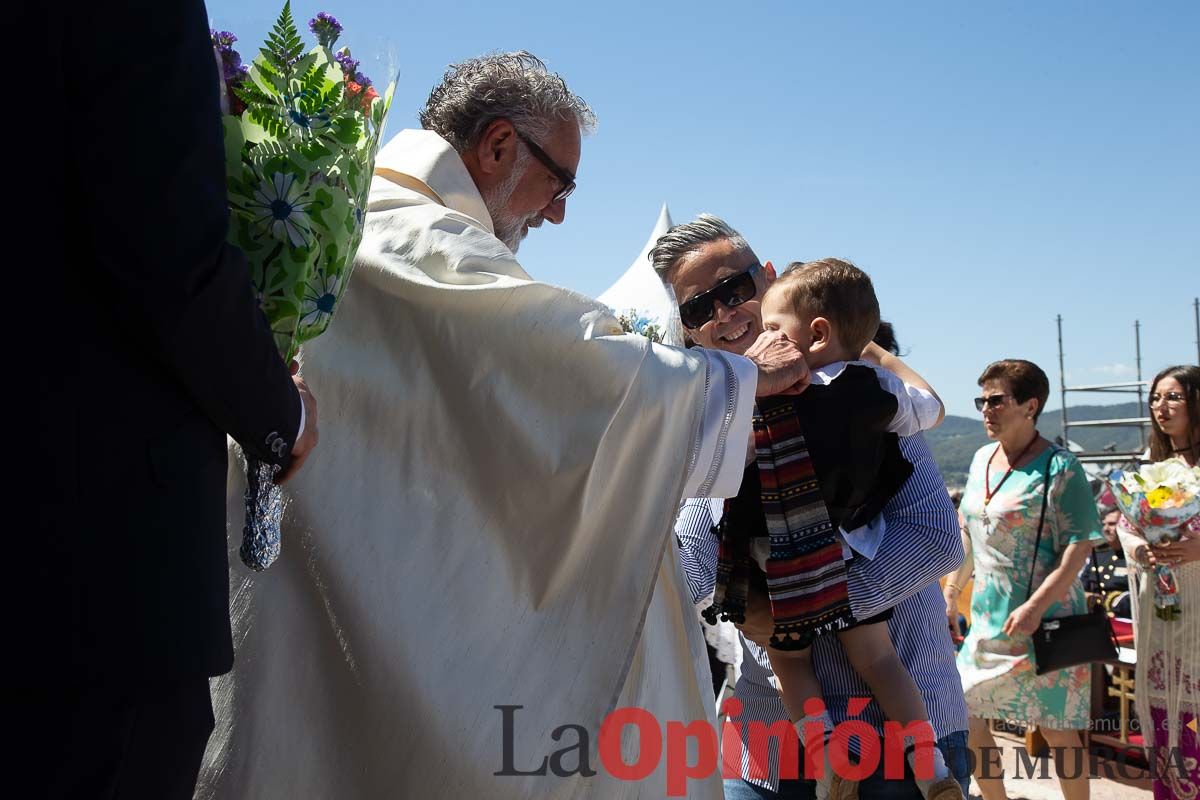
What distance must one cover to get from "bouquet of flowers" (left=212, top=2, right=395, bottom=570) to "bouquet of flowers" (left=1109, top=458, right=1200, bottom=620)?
13.8ft

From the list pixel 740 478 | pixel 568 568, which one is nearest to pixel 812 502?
pixel 740 478

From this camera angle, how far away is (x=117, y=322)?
1.33 metres

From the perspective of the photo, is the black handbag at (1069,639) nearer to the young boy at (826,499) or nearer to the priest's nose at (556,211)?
the young boy at (826,499)

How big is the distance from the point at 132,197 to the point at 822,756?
1964 mm

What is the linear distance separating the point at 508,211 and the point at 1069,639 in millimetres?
3708

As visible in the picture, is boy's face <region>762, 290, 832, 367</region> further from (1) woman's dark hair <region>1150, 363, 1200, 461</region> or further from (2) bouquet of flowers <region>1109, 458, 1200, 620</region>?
(1) woman's dark hair <region>1150, 363, 1200, 461</region>

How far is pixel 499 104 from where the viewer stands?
2.76m

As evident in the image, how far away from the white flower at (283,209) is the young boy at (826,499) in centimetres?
120

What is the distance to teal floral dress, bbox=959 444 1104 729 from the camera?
514 centimetres

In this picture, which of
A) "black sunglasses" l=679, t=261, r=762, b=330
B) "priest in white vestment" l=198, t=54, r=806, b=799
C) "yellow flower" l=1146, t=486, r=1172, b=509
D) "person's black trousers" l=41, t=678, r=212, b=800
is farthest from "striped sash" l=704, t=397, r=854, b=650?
"yellow flower" l=1146, t=486, r=1172, b=509

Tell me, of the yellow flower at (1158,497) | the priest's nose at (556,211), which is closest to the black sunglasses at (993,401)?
the yellow flower at (1158,497)

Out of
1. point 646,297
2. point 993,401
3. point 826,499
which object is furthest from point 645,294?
point 826,499

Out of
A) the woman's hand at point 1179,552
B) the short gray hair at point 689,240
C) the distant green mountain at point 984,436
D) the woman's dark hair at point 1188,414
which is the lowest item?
the distant green mountain at point 984,436

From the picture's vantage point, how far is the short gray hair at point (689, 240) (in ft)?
10.5
